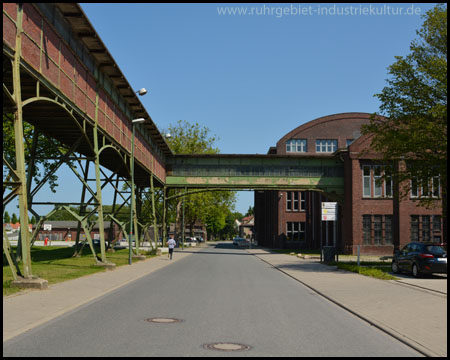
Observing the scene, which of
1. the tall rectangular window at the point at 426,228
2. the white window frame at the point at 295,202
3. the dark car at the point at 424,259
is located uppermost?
the white window frame at the point at 295,202

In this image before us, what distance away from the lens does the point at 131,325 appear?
911 cm

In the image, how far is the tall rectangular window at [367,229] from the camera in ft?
152

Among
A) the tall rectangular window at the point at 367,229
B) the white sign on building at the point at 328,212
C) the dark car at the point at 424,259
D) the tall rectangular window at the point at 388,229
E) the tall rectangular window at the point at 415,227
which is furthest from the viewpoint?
the tall rectangular window at the point at 415,227

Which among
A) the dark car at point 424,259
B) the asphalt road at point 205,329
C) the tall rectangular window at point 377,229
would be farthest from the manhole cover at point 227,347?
the tall rectangular window at point 377,229

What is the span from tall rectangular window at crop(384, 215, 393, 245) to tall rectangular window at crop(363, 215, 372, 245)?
1.44 meters

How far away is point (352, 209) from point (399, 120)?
19.8 m

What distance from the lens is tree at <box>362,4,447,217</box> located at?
24969 mm

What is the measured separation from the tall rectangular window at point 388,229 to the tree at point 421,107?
61.1 ft

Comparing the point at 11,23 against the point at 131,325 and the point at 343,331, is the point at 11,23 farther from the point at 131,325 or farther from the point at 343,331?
the point at 343,331

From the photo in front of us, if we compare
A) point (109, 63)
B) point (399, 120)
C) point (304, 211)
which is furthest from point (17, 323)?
point (304, 211)

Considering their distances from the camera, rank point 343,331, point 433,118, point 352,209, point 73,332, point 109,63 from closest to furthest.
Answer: point 73,332
point 343,331
point 109,63
point 433,118
point 352,209

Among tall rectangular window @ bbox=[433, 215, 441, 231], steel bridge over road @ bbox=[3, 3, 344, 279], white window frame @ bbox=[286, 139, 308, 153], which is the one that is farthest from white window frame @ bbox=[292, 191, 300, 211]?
steel bridge over road @ bbox=[3, 3, 344, 279]

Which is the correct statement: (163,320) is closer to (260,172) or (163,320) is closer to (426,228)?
(260,172)

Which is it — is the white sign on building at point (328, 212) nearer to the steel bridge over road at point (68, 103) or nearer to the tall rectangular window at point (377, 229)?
the steel bridge over road at point (68, 103)
